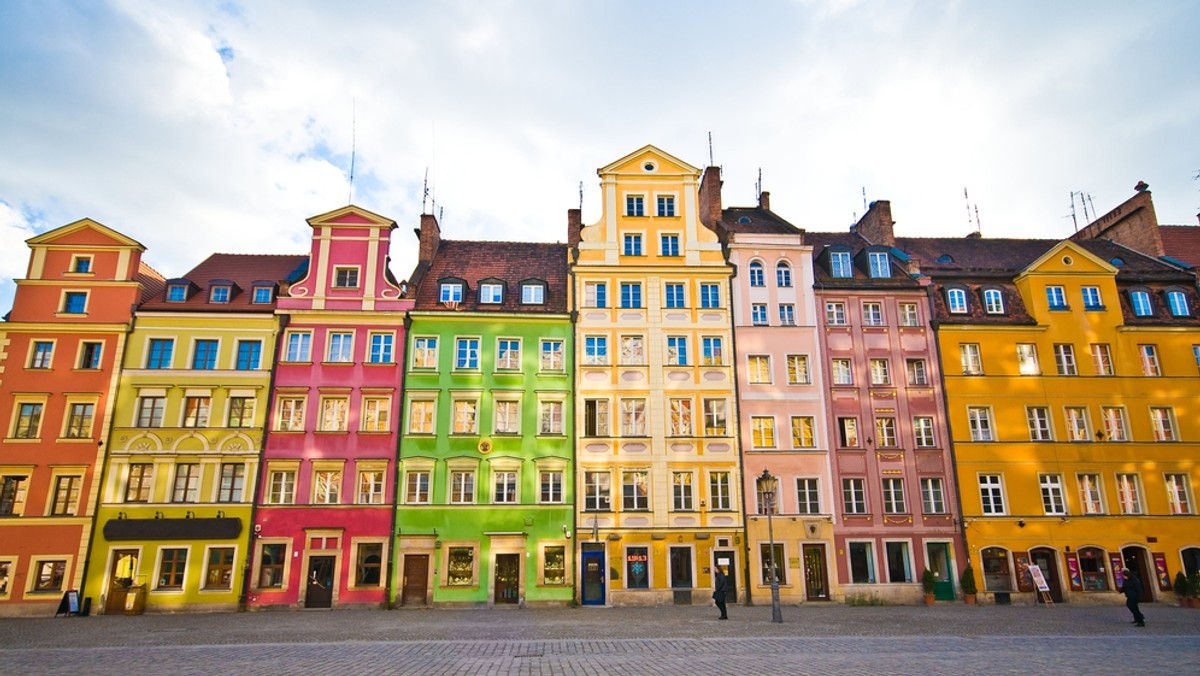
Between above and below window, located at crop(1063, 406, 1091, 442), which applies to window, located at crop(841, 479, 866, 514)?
below

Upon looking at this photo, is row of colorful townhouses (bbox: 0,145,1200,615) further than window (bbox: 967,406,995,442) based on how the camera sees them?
No

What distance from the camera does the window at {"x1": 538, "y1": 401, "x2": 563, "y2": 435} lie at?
35594 mm

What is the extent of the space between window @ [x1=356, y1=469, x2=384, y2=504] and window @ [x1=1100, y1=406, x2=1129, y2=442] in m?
35.3

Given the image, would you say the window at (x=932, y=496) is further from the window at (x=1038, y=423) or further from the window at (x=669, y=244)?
the window at (x=669, y=244)

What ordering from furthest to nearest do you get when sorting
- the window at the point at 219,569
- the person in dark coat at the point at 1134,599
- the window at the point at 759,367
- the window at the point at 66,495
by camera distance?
the window at the point at 759,367
the window at the point at 66,495
the window at the point at 219,569
the person in dark coat at the point at 1134,599

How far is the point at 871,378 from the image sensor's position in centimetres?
3712

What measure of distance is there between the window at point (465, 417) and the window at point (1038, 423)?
88.7 ft

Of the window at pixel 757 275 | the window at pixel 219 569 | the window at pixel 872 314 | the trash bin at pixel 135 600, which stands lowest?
the trash bin at pixel 135 600

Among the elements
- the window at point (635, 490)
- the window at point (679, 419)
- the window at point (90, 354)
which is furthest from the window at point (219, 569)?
the window at point (679, 419)

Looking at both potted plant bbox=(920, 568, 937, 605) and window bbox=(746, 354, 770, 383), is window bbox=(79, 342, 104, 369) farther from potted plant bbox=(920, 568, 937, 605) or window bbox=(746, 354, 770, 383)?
potted plant bbox=(920, 568, 937, 605)

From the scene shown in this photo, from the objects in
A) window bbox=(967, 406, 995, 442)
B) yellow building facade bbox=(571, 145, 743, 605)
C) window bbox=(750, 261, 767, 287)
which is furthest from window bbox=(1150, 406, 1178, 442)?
yellow building facade bbox=(571, 145, 743, 605)

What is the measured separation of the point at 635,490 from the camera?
35156 millimetres

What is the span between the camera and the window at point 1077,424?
3631 centimetres

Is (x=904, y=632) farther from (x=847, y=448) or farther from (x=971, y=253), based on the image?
(x=971, y=253)
